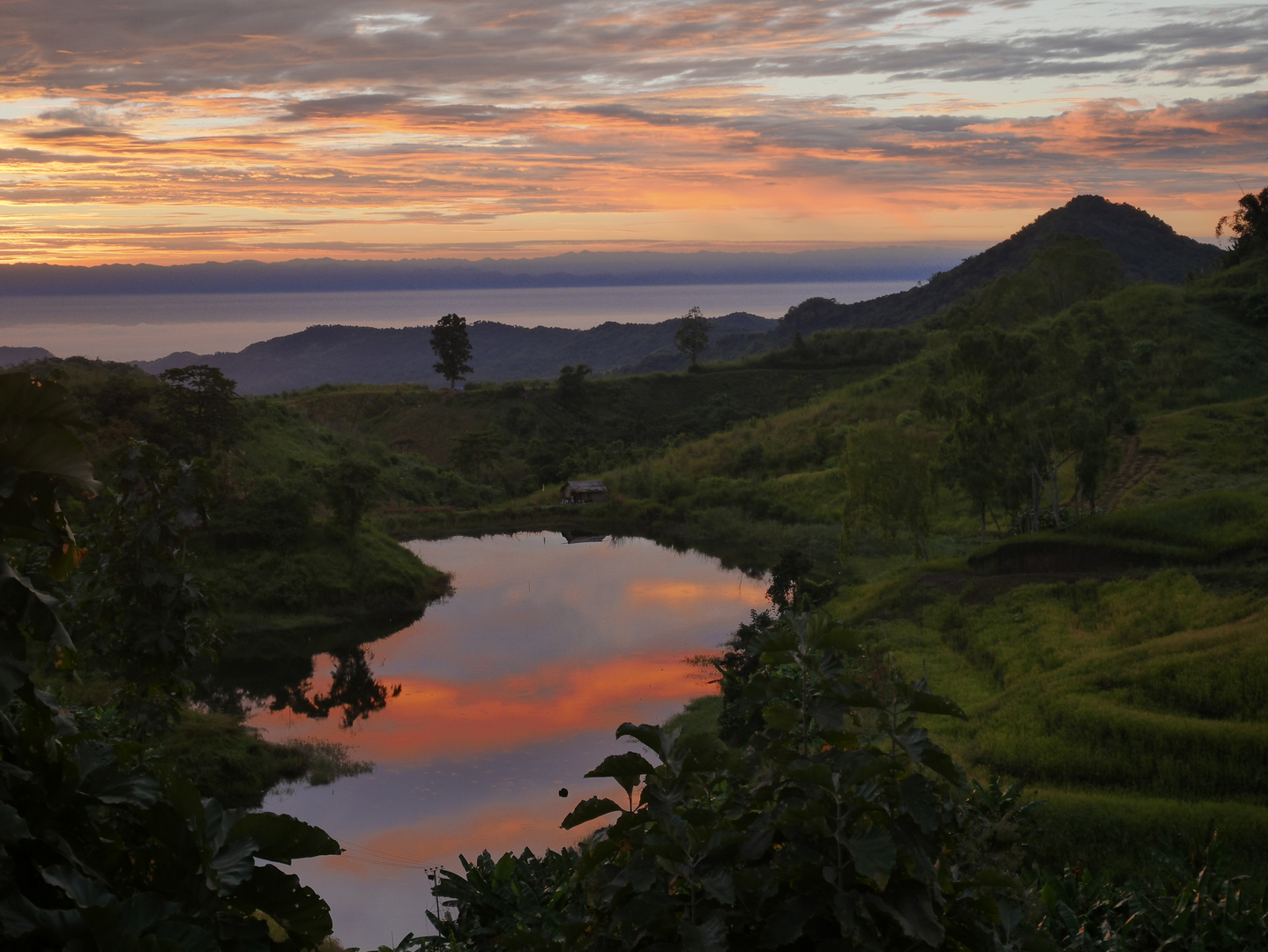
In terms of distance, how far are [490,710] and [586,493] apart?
27.7 metres

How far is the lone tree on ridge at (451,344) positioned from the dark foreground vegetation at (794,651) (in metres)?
18.2

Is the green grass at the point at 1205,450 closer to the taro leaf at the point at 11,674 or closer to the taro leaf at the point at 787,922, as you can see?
the taro leaf at the point at 787,922

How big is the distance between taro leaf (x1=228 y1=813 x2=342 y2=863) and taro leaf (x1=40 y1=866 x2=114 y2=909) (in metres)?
0.34

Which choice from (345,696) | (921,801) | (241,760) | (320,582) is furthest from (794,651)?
(320,582)

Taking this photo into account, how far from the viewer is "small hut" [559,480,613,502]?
4825 centimetres

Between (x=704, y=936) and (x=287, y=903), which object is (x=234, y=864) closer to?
(x=287, y=903)

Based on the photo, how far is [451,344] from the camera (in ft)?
247

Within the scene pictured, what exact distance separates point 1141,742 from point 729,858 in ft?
40.7

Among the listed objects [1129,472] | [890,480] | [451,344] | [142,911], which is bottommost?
[1129,472]

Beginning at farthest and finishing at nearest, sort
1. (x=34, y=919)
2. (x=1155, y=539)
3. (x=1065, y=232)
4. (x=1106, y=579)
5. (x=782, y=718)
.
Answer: (x=1065, y=232) < (x=1155, y=539) < (x=1106, y=579) < (x=782, y=718) < (x=34, y=919)

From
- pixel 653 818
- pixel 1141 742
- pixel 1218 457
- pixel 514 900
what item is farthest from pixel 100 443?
pixel 1218 457

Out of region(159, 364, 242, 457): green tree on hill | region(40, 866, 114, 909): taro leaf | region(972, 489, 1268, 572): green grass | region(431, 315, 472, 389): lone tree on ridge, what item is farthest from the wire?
region(431, 315, 472, 389): lone tree on ridge

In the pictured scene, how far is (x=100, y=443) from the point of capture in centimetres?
2994

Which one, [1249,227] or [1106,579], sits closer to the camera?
[1106,579]
